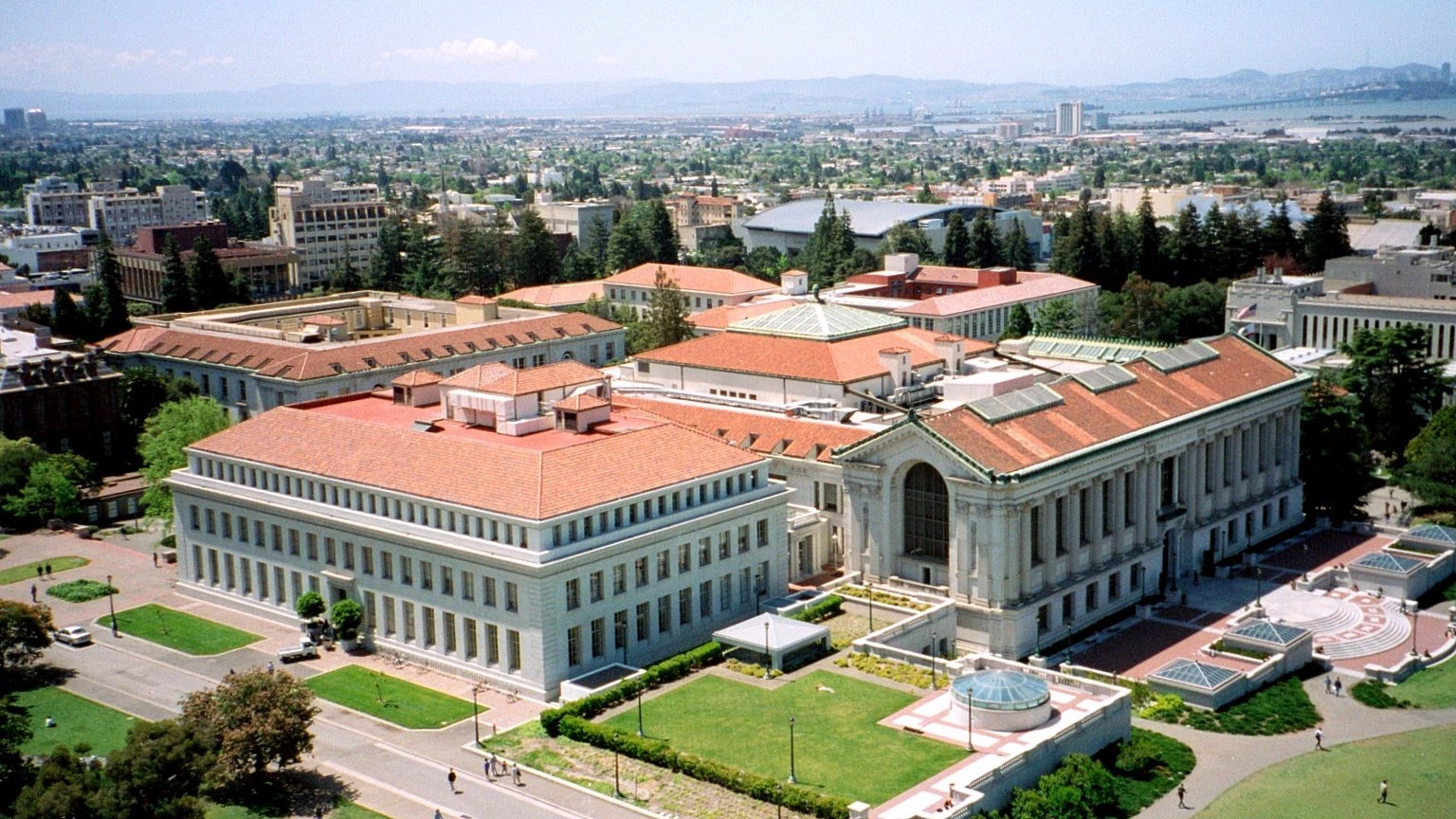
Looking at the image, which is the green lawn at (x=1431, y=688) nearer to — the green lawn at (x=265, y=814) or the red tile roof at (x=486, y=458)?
the red tile roof at (x=486, y=458)

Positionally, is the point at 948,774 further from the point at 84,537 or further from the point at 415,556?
the point at 84,537

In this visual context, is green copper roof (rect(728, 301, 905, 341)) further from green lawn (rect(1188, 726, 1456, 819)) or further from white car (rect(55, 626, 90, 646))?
white car (rect(55, 626, 90, 646))

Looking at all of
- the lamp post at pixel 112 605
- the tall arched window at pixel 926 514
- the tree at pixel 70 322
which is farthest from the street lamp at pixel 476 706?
the tree at pixel 70 322

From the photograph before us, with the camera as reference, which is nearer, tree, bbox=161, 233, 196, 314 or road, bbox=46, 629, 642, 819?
road, bbox=46, 629, 642, 819

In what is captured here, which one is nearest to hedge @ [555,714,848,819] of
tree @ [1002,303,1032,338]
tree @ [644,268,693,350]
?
tree @ [644,268,693,350]

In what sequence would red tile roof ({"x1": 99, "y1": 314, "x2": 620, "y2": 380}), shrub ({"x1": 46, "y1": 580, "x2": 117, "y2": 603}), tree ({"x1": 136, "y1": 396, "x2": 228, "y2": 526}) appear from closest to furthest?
shrub ({"x1": 46, "y1": 580, "x2": 117, "y2": 603}) < tree ({"x1": 136, "y1": 396, "x2": 228, "y2": 526}) < red tile roof ({"x1": 99, "y1": 314, "x2": 620, "y2": 380})

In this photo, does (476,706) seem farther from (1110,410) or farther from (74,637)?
(1110,410)
